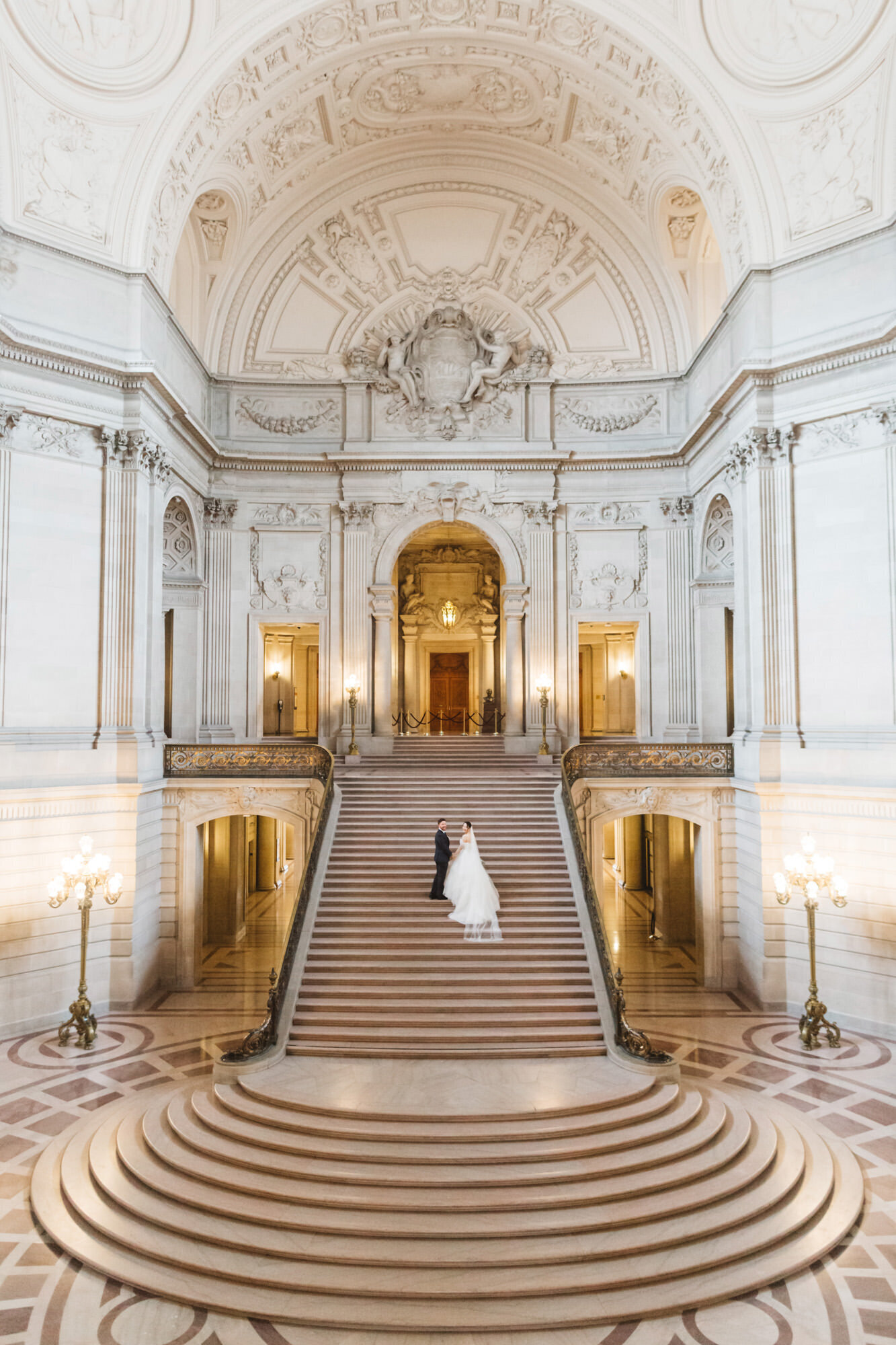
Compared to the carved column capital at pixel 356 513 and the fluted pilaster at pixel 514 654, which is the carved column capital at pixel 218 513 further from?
the fluted pilaster at pixel 514 654

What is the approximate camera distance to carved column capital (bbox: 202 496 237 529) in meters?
19.0

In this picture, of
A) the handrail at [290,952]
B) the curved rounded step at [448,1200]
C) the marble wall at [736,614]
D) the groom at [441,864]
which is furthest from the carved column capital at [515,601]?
the curved rounded step at [448,1200]

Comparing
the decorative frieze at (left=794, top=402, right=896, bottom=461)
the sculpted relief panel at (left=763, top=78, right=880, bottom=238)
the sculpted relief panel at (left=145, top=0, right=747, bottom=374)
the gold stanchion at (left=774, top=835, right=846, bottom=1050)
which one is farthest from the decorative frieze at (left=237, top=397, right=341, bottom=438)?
the gold stanchion at (left=774, top=835, right=846, bottom=1050)

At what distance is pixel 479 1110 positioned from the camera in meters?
8.50

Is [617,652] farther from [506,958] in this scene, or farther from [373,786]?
[506,958]

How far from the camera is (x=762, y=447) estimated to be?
14039 mm

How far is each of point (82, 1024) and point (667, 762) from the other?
32.3 feet

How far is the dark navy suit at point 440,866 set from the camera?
41.1 ft

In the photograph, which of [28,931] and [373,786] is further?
[373,786]

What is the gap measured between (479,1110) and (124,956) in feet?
24.0

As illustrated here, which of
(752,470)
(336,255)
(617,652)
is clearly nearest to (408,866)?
(752,470)

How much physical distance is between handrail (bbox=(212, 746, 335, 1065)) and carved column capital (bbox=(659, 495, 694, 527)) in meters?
9.39

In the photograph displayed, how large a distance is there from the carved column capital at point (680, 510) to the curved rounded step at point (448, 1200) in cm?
1263

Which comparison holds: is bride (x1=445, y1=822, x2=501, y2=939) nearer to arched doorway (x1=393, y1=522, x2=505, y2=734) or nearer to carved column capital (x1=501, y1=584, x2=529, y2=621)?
carved column capital (x1=501, y1=584, x2=529, y2=621)
